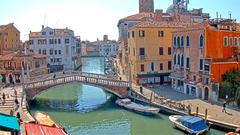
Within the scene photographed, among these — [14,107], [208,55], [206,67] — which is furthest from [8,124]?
[208,55]

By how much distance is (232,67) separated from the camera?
24078mm

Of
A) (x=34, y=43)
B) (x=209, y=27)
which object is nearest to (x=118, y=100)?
(x=209, y=27)

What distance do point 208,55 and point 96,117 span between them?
8.94 m

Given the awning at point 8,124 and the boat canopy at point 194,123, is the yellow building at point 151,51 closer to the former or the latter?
the boat canopy at point 194,123

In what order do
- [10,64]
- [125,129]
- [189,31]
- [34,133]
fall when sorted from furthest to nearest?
[10,64], [189,31], [125,129], [34,133]

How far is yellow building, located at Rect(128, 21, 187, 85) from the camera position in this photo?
3102cm

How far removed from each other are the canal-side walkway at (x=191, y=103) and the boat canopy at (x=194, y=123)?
0.94 metres

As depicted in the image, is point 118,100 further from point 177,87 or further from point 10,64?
point 10,64

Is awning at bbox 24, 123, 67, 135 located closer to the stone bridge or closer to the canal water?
the canal water

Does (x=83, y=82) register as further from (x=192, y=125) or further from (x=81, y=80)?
(x=192, y=125)

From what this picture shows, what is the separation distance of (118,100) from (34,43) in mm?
25988

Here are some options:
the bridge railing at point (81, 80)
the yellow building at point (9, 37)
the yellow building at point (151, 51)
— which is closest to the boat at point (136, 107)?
the bridge railing at point (81, 80)

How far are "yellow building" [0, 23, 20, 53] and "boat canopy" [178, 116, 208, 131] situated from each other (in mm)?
35118

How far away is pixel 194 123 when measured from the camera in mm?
18562
